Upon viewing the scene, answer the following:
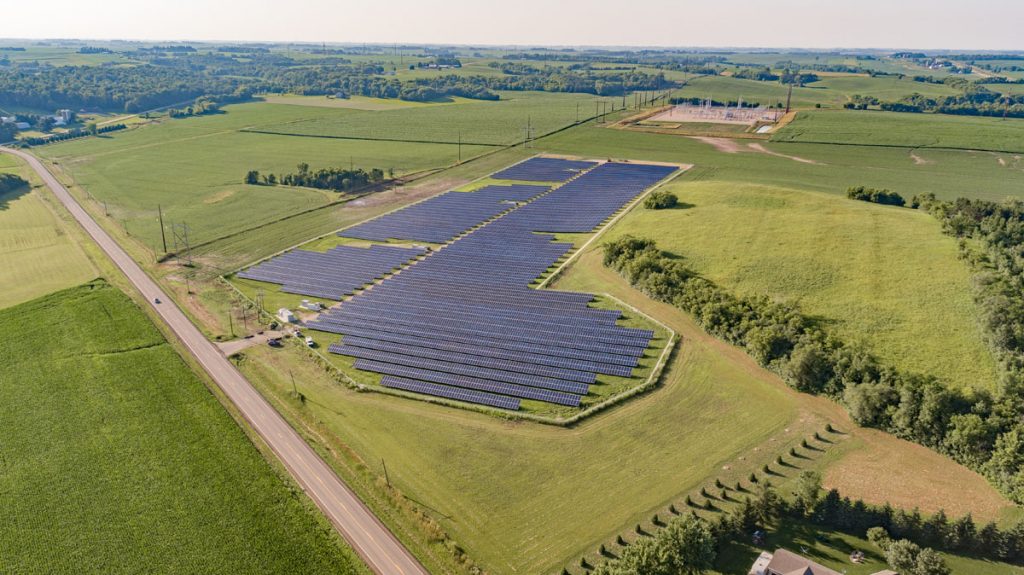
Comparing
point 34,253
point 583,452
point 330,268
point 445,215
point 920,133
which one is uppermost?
point 920,133

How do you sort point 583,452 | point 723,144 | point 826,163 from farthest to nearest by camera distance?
point 723,144 < point 826,163 < point 583,452

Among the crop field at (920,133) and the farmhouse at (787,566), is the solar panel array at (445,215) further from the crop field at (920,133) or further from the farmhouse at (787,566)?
the crop field at (920,133)

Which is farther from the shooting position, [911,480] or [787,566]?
[911,480]

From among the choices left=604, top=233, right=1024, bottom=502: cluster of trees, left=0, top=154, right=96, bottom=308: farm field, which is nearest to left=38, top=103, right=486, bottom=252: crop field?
left=0, top=154, right=96, bottom=308: farm field

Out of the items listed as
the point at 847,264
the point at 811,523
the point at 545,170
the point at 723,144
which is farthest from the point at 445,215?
the point at 723,144

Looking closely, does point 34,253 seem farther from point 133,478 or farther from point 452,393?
point 452,393

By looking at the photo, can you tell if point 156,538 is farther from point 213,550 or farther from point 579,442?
point 579,442

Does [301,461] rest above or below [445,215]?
below
